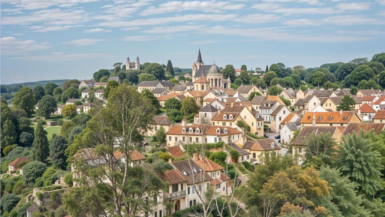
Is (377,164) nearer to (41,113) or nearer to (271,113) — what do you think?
(271,113)

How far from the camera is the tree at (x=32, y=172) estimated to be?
54.5 meters

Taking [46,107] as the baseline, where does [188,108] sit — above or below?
above

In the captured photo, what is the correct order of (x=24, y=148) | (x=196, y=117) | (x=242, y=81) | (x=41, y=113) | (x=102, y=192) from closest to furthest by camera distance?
(x=102, y=192) < (x=196, y=117) < (x=24, y=148) < (x=41, y=113) < (x=242, y=81)

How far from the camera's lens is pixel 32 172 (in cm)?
5488

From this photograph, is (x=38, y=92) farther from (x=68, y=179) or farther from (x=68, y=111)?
(x=68, y=179)

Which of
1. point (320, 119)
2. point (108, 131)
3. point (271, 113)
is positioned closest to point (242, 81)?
point (271, 113)

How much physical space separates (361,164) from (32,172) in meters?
38.2

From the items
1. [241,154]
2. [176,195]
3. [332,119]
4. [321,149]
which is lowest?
[176,195]

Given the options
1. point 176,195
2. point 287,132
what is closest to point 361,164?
point 176,195

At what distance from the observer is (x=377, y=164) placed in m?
36.4

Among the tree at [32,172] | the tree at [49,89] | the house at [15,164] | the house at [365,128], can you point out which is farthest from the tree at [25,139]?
the house at [365,128]

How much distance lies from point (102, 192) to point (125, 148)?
132 inches

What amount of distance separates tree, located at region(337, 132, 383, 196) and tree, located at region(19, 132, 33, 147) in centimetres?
5348

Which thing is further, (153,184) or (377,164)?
(377,164)
